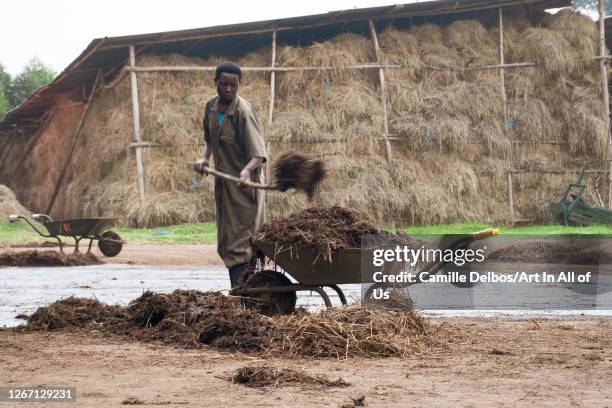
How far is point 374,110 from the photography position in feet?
73.0

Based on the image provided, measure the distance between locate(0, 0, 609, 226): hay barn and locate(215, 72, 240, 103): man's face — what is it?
43.7ft

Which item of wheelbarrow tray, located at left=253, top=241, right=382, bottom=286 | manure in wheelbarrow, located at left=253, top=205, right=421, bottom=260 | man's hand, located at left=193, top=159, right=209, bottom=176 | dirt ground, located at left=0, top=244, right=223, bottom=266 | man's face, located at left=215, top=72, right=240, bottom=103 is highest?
man's face, located at left=215, top=72, right=240, bottom=103

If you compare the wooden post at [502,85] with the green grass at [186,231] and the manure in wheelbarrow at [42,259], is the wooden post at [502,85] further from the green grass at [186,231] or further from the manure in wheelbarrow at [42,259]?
the manure in wheelbarrow at [42,259]

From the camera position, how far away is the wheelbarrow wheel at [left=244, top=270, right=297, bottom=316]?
6.82 meters

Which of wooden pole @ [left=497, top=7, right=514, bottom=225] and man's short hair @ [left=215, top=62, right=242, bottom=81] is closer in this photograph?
man's short hair @ [left=215, top=62, right=242, bottom=81]

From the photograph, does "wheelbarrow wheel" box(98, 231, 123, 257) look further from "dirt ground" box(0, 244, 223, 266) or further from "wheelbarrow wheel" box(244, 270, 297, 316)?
"wheelbarrow wheel" box(244, 270, 297, 316)

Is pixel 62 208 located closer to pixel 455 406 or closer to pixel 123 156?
pixel 123 156

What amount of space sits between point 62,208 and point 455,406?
2106 cm

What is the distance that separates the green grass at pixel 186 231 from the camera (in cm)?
1828

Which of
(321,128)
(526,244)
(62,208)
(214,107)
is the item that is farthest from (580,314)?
(62,208)

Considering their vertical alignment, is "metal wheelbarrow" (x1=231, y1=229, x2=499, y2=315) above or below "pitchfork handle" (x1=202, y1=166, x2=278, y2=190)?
below

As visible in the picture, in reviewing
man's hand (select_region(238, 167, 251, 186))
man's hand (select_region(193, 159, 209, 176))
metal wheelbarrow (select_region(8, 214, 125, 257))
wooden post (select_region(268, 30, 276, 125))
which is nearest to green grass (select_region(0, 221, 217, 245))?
metal wheelbarrow (select_region(8, 214, 125, 257))

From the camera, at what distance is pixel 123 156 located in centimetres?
2233

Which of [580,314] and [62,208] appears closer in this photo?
[580,314]
